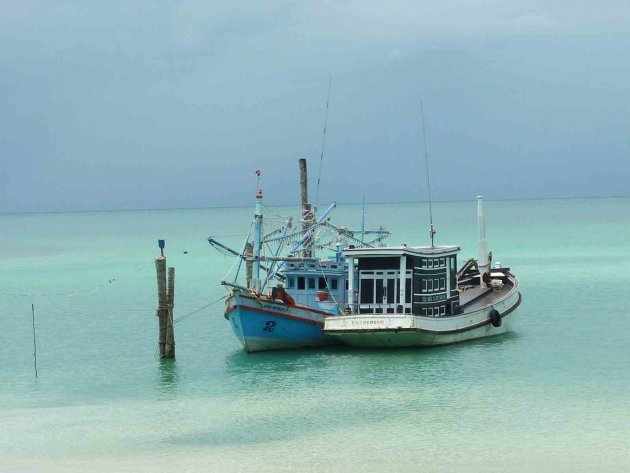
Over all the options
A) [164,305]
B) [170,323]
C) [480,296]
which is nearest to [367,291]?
[170,323]

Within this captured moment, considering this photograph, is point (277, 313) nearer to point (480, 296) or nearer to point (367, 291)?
point (367, 291)

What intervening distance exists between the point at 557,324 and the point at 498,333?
5603 millimetres

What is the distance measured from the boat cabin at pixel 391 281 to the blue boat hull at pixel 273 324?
1472mm

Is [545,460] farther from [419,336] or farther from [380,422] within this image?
[419,336]

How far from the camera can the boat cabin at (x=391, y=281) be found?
38031mm

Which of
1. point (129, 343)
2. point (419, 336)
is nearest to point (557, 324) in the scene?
point (419, 336)

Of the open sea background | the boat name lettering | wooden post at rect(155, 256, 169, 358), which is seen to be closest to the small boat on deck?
the open sea background

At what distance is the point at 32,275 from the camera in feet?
281

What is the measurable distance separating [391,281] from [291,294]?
4.05 meters

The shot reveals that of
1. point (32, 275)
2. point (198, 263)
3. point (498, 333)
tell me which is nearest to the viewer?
point (498, 333)

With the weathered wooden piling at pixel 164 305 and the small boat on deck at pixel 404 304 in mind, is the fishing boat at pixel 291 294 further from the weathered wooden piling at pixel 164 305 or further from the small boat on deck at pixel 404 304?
the weathered wooden piling at pixel 164 305

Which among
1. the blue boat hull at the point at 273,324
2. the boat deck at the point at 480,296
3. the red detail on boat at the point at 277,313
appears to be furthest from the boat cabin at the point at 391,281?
the boat deck at the point at 480,296

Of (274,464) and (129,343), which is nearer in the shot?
(274,464)

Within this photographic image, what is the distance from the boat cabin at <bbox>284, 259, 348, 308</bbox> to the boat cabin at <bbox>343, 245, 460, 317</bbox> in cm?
168
